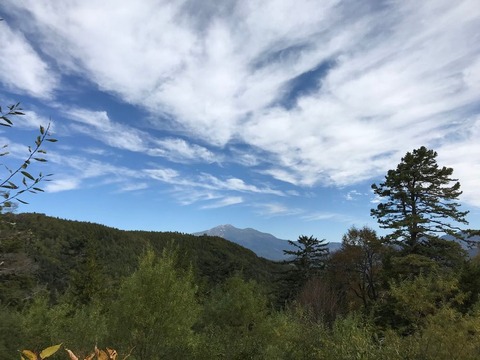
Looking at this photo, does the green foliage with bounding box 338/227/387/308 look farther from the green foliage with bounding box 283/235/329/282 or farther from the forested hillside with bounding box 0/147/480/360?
the green foliage with bounding box 283/235/329/282

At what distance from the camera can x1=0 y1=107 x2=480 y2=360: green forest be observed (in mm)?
11059

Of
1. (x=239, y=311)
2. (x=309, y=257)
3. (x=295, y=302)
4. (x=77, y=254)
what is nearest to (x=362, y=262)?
(x=309, y=257)

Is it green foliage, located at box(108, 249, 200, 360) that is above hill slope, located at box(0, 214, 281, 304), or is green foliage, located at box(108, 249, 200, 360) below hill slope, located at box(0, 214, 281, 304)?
below

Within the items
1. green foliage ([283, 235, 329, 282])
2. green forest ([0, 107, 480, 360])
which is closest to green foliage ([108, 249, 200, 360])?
green forest ([0, 107, 480, 360])

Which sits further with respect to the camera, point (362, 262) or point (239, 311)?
point (362, 262)

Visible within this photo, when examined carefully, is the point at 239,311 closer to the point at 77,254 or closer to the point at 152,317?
the point at 152,317

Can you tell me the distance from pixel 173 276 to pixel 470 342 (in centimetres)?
1313

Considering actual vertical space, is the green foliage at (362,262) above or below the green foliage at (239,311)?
above

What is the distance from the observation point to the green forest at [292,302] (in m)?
11.1

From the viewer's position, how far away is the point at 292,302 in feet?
118

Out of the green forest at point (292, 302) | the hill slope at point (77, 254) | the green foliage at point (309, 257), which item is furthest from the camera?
the green foliage at point (309, 257)

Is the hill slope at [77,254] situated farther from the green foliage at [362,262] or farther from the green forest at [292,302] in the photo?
the green foliage at [362,262]

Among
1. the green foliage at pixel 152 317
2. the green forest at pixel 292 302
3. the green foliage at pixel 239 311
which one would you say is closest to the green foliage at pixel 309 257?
the green forest at pixel 292 302

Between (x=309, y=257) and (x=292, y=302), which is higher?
(x=309, y=257)
